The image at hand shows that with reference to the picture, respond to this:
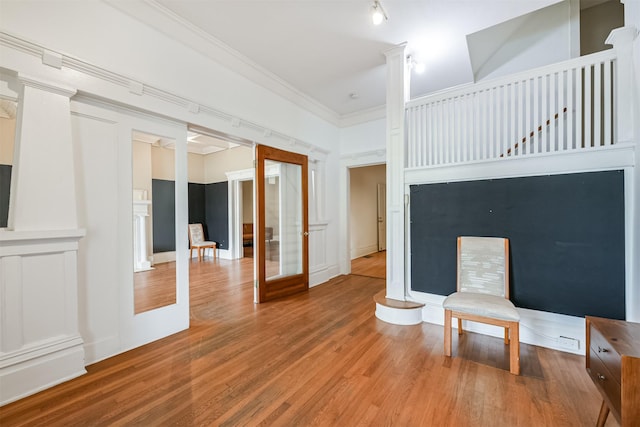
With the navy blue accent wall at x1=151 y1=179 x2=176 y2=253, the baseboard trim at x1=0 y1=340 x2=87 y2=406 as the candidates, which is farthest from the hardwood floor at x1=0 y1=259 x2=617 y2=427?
the navy blue accent wall at x1=151 y1=179 x2=176 y2=253

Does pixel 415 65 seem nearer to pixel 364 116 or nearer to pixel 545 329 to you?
pixel 364 116

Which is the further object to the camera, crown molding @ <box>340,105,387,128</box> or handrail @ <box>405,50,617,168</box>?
crown molding @ <box>340,105,387,128</box>

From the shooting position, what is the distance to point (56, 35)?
1.97 meters

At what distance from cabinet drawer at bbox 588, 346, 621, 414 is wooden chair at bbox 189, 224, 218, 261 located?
22.6 feet

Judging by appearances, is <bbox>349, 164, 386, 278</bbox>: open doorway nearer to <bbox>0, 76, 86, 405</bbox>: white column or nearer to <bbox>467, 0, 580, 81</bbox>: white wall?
A: <bbox>467, 0, 580, 81</bbox>: white wall

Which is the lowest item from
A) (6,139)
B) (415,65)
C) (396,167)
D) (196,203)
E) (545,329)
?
(545,329)

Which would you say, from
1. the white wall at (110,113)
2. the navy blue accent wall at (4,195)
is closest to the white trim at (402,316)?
the white wall at (110,113)

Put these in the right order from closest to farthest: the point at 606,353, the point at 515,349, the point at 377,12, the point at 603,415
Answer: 1. the point at 606,353
2. the point at 603,415
3. the point at 515,349
4. the point at 377,12

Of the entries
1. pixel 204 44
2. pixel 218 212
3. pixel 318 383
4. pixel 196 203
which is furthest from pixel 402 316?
pixel 196 203

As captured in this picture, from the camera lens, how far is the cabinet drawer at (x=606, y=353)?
3.74 ft

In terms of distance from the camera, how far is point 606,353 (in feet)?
4.14

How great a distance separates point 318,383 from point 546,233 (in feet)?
8.24

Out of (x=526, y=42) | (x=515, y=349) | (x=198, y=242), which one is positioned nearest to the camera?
(x=515, y=349)

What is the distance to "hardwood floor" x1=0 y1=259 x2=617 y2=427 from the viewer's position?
1609 millimetres
